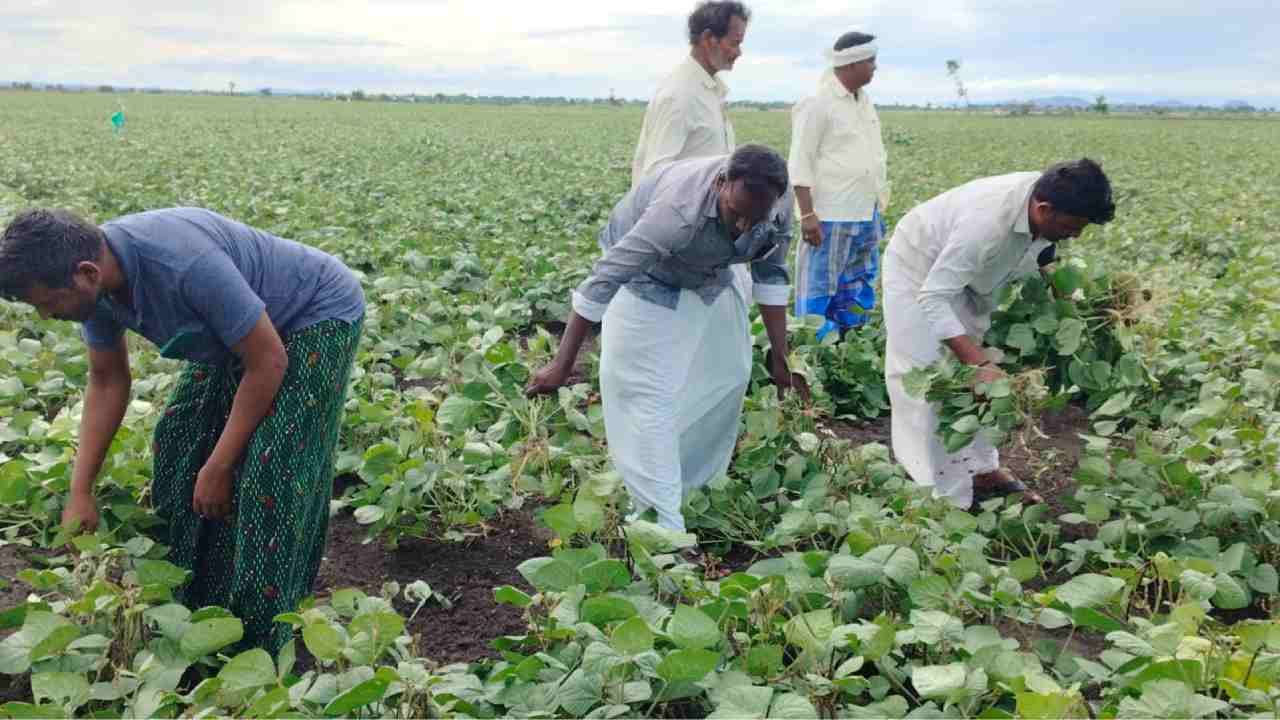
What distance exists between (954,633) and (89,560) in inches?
71.2

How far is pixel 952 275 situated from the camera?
3.05 metres

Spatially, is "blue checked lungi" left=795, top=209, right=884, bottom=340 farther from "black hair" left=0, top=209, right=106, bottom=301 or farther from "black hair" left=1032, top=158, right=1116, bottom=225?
"black hair" left=0, top=209, right=106, bottom=301

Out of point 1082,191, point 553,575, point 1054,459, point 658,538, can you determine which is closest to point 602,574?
point 553,575

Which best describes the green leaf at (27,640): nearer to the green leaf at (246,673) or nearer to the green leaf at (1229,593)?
the green leaf at (246,673)

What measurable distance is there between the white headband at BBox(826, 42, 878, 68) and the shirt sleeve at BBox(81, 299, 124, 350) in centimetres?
314

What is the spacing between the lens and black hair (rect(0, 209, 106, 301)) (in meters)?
1.88

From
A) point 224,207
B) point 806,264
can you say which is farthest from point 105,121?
point 806,264

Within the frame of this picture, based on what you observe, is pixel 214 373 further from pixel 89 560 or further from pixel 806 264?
pixel 806 264

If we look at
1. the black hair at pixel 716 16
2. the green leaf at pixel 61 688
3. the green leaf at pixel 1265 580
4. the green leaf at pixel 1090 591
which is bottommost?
the green leaf at pixel 1265 580

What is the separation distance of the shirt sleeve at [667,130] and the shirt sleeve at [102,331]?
2.01 meters

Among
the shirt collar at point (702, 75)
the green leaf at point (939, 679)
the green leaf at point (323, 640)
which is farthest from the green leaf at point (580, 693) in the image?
the shirt collar at point (702, 75)

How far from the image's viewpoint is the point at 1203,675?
1.95 m

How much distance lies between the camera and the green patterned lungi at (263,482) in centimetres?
235

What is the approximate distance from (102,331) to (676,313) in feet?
4.53
